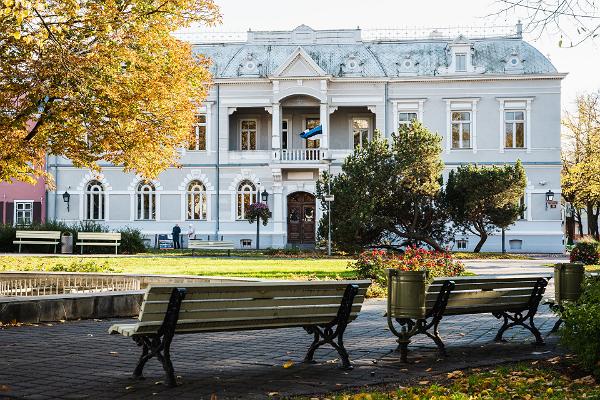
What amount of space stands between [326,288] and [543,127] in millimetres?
38527

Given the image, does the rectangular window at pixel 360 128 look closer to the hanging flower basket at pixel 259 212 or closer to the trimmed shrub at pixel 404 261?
the hanging flower basket at pixel 259 212

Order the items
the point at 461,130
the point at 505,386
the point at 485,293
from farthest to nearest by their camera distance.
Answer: the point at 461,130 < the point at 485,293 < the point at 505,386

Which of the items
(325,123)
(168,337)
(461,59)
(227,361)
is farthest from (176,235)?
(168,337)

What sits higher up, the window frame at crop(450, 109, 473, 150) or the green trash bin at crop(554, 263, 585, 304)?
the window frame at crop(450, 109, 473, 150)

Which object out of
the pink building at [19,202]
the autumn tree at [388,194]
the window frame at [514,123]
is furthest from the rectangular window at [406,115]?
the pink building at [19,202]

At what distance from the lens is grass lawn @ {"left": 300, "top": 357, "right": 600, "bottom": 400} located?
21.8ft

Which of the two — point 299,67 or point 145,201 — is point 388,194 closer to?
point 299,67

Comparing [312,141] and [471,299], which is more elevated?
[312,141]

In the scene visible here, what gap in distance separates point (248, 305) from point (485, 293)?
331 centimetres

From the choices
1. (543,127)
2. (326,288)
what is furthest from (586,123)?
(326,288)

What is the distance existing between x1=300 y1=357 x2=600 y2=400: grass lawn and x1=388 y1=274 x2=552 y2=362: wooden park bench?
37.4 inches

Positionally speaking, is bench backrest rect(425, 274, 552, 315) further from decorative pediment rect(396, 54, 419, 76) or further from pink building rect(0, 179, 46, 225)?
pink building rect(0, 179, 46, 225)

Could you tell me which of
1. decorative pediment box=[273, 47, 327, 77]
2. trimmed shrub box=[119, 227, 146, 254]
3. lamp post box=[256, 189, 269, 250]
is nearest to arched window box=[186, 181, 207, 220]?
lamp post box=[256, 189, 269, 250]

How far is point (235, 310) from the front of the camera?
25.2 ft
